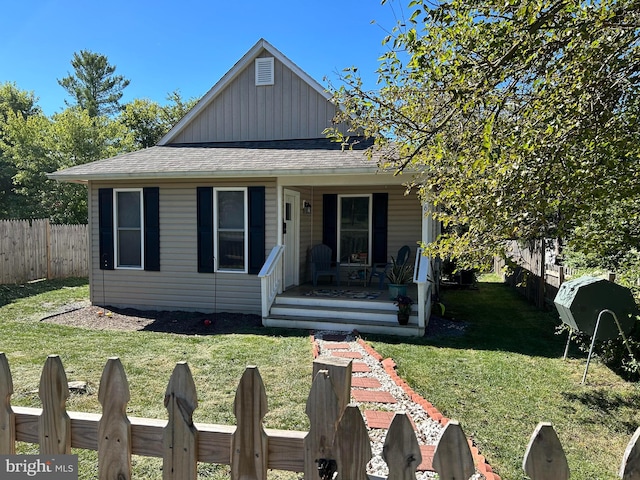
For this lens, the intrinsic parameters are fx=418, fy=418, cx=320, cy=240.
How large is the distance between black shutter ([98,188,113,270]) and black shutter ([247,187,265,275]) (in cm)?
309

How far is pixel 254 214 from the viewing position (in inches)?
320

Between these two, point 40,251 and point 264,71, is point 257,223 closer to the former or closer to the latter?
point 264,71

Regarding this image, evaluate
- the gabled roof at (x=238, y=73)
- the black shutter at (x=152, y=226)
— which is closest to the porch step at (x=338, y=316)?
the black shutter at (x=152, y=226)

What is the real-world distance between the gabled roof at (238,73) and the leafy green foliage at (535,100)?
712cm

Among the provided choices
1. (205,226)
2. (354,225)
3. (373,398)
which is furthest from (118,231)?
(373,398)

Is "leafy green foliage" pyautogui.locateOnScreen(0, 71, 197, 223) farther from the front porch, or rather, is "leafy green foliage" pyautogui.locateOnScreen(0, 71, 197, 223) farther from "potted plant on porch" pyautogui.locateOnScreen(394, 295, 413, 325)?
"potted plant on porch" pyautogui.locateOnScreen(394, 295, 413, 325)

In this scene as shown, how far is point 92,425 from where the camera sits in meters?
1.48

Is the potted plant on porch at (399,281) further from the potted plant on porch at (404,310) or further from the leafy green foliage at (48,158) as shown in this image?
the leafy green foliage at (48,158)

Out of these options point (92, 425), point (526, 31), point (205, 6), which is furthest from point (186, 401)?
point (205, 6)

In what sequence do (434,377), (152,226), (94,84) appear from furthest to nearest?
(94,84), (152,226), (434,377)

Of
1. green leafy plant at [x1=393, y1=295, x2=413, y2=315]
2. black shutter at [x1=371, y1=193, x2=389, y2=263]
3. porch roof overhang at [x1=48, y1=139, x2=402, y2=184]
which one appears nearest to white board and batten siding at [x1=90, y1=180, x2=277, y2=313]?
porch roof overhang at [x1=48, y1=139, x2=402, y2=184]

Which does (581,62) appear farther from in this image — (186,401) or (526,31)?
(186,401)

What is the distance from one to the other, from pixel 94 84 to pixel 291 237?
92.2 ft

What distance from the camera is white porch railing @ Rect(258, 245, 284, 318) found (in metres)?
7.26
